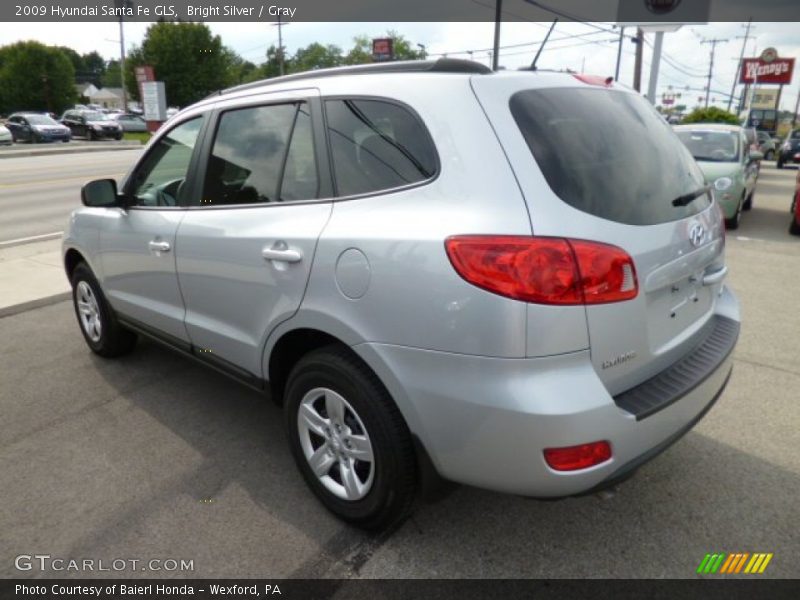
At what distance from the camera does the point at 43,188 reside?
48.1 ft

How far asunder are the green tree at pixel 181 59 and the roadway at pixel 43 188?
3955 centimetres

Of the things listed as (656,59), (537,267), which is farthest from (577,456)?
(656,59)

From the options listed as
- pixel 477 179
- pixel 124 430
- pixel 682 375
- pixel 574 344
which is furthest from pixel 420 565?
pixel 124 430

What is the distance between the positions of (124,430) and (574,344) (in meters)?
2.73

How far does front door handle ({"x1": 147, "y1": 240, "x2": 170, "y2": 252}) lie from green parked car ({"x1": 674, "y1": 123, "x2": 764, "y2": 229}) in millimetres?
8145

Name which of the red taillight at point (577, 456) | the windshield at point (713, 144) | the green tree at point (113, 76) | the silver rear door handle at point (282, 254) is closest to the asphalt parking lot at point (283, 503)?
the red taillight at point (577, 456)

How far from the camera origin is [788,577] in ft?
7.52

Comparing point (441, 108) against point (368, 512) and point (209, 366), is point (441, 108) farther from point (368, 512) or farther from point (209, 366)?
point (209, 366)

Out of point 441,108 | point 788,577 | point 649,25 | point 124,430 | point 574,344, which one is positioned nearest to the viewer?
point 574,344

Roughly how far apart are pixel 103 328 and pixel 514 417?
347 cm

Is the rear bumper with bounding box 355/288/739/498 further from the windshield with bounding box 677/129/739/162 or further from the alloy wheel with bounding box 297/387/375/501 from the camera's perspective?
the windshield with bounding box 677/129/739/162

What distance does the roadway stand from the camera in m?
10.1

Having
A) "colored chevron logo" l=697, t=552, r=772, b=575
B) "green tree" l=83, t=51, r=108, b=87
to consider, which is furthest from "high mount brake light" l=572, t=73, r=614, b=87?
"green tree" l=83, t=51, r=108, b=87

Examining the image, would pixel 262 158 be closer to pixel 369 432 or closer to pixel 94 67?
pixel 369 432
